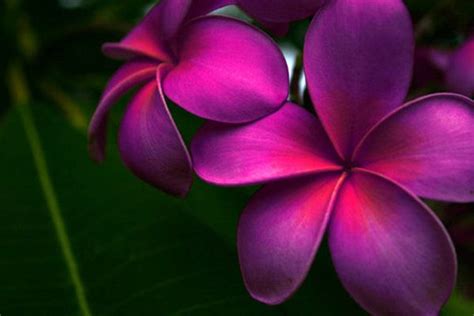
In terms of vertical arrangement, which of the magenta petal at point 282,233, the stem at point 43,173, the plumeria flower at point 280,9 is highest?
the plumeria flower at point 280,9

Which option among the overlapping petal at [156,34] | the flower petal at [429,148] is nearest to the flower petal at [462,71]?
the flower petal at [429,148]

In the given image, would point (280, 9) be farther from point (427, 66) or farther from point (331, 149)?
point (427, 66)

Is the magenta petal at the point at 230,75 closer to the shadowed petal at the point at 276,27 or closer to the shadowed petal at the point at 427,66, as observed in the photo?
the shadowed petal at the point at 276,27

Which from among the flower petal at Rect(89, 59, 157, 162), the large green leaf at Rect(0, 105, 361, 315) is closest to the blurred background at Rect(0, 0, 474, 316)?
the large green leaf at Rect(0, 105, 361, 315)

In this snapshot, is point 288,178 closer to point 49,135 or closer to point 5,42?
point 49,135

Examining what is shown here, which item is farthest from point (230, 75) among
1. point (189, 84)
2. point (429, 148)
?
point (429, 148)

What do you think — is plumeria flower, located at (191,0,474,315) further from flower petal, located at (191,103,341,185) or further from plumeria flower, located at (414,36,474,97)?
plumeria flower, located at (414,36,474,97)

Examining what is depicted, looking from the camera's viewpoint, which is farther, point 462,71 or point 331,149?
point 462,71
